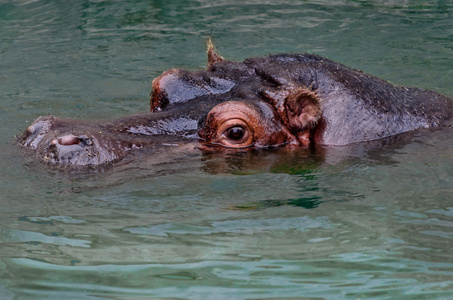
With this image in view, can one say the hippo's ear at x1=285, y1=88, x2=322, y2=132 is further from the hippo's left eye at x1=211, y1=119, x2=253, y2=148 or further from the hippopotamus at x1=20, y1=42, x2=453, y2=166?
the hippo's left eye at x1=211, y1=119, x2=253, y2=148

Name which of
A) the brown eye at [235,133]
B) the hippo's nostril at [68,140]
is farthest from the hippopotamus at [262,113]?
the hippo's nostril at [68,140]

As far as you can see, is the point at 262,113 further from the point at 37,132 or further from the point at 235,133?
the point at 37,132

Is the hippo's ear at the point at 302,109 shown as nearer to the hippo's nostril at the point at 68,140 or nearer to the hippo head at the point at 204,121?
the hippo head at the point at 204,121

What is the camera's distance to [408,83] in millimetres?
8070

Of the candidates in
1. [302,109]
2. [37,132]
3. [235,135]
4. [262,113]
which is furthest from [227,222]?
[37,132]

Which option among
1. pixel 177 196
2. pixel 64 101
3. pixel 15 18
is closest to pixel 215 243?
pixel 177 196

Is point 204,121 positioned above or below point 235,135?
above

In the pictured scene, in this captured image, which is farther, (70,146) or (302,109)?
(302,109)

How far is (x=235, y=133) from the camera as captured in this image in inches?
206

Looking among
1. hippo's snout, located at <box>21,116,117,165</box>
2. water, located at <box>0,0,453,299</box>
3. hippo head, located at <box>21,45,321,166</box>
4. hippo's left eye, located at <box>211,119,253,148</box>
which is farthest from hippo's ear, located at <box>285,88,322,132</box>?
hippo's snout, located at <box>21,116,117,165</box>

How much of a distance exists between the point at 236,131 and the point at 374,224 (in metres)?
1.52

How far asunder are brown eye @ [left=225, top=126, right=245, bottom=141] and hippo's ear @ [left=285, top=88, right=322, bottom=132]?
0.41m

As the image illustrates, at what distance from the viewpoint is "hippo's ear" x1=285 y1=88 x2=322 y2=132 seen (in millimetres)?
5195

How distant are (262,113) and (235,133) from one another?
27 cm
